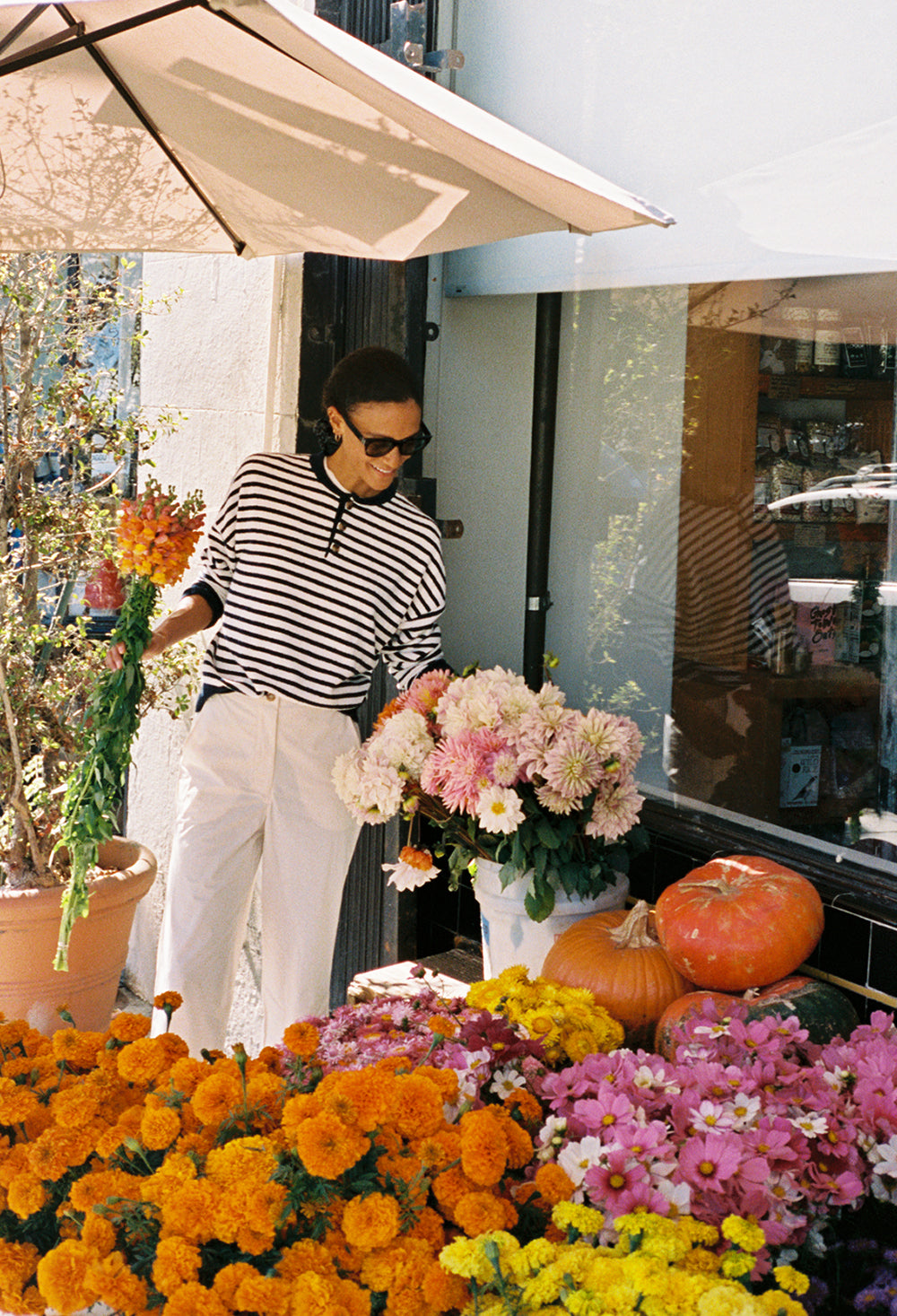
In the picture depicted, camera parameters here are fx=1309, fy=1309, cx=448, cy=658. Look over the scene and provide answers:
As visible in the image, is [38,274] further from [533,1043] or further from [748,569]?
[533,1043]

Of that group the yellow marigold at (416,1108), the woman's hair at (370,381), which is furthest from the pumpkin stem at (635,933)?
the woman's hair at (370,381)

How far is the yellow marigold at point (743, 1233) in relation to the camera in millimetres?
1277

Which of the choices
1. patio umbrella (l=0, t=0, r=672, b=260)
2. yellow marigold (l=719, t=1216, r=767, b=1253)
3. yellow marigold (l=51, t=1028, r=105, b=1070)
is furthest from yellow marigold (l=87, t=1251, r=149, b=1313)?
patio umbrella (l=0, t=0, r=672, b=260)

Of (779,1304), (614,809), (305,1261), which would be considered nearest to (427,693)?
(614,809)

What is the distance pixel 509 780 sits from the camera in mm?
2281

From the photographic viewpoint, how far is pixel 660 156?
3072mm

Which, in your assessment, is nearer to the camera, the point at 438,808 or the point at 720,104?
the point at 438,808

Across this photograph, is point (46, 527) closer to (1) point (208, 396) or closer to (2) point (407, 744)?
(1) point (208, 396)

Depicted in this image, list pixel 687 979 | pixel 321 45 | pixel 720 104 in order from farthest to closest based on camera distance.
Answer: pixel 720 104, pixel 687 979, pixel 321 45

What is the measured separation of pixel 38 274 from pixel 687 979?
3213 millimetres

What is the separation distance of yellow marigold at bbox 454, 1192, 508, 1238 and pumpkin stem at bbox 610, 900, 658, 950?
0.96 m

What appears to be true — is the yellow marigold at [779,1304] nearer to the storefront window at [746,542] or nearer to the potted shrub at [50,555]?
the storefront window at [746,542]

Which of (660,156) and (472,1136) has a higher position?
(660,156)

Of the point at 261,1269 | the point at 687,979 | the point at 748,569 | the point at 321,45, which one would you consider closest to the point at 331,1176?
the point at 261,1269
